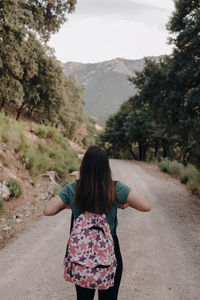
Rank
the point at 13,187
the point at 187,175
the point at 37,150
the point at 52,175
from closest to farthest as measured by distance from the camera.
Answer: the point at 13,187 → the point at 52,175 → the point at 37,150 → the point at 187,175

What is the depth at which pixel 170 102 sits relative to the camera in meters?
9.47

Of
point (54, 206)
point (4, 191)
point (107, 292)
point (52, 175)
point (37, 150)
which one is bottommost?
point (52, 175)

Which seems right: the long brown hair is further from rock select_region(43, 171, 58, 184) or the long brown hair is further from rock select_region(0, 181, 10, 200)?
rock select_region(43, 171, 58, 184)

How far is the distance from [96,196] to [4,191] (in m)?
5.90

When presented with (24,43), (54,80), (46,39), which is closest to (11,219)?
(24,43)

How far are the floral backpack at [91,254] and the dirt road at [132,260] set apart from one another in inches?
73.0

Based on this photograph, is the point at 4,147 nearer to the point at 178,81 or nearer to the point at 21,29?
the point at 21,29

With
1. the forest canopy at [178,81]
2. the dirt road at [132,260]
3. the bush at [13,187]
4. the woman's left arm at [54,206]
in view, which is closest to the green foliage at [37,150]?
the bush at [13,187]

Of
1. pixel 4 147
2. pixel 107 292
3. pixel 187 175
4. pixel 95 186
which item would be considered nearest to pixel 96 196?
pixel 95 186

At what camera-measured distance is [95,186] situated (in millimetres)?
1933

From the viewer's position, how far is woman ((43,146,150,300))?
193cm

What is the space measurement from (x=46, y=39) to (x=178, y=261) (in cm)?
1329

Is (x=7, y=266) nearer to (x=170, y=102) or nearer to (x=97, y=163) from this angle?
(x=97, y=163)

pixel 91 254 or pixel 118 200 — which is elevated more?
pixel 118 200
